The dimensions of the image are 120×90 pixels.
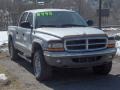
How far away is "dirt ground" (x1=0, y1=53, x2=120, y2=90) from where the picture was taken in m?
8.52

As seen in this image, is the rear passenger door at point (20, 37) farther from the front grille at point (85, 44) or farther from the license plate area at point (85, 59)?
the license plate area at point (85, 59)

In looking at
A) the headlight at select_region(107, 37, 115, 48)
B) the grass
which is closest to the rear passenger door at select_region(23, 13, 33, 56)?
the grass

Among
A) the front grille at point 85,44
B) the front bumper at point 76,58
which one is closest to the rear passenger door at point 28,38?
the front bumper at point 76,58

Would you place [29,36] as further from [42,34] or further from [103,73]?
[103,73]

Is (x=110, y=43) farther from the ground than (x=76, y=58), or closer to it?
farther from the ground

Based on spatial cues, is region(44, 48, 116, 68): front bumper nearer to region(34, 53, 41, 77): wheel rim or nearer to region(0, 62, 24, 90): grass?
region(34, 53, 41, 77): wheel rim

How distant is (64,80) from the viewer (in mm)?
9336

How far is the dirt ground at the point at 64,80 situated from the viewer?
27.9ft

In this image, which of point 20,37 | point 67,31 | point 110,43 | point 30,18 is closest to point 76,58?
point 67,31

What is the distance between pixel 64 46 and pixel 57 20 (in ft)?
5.81

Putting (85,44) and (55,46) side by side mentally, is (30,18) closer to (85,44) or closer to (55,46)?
(55,46)

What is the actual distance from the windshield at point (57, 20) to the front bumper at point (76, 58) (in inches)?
63.4

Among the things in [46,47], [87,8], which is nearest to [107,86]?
[46,47]

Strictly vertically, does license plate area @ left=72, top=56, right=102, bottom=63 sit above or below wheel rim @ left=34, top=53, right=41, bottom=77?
above
